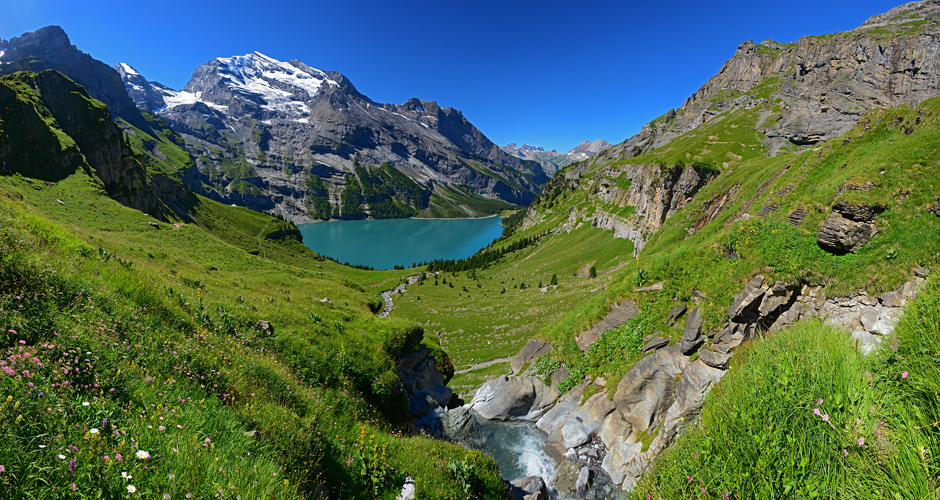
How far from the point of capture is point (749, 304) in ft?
39.4

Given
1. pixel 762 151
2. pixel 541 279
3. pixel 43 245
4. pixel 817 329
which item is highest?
pixel 762 151

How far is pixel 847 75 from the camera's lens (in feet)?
420

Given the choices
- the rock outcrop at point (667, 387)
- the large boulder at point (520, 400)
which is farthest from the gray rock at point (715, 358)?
the large boulder at point (520, 400)

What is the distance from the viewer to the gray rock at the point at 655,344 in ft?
44.3

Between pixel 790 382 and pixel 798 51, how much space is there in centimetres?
23953

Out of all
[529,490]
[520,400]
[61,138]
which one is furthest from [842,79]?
[61,138]

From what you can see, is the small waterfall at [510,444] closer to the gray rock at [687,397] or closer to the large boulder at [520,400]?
the large boulder at [520,400]

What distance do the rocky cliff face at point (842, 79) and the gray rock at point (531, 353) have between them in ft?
425

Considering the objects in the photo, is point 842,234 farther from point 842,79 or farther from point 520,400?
point 842,79

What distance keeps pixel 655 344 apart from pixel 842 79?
613 ft

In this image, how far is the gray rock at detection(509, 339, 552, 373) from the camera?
63.3ft

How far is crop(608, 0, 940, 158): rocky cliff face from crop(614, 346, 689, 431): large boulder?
13170 centimetres

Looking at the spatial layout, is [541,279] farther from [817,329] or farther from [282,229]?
[282,229]

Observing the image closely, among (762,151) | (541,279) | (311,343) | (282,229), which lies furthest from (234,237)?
(762,151)
